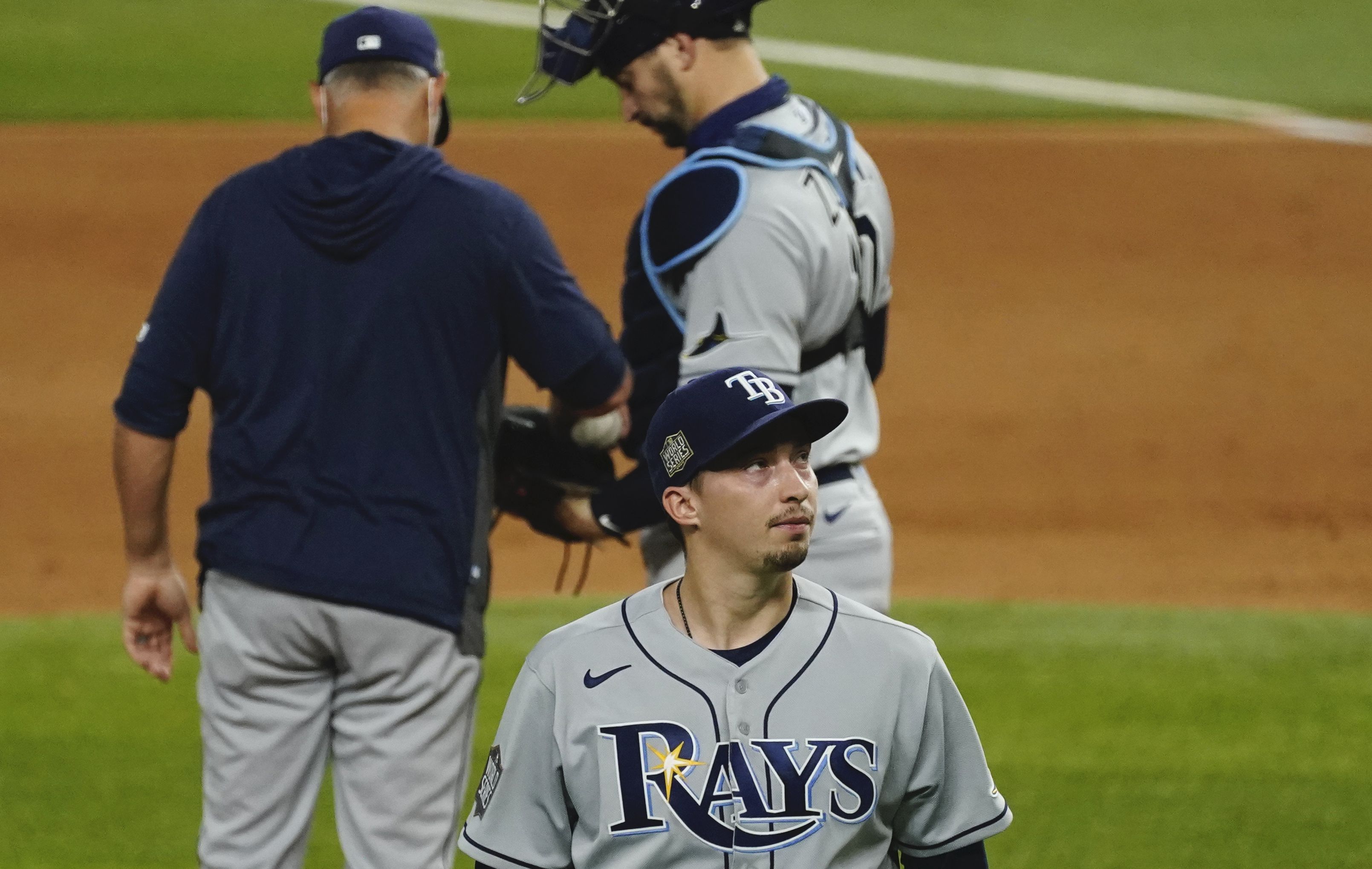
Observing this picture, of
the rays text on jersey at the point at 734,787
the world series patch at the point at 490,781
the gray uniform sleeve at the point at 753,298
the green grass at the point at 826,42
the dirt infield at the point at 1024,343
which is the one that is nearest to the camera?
the rays text on jersey at the point at 734,787

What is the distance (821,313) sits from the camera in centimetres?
358

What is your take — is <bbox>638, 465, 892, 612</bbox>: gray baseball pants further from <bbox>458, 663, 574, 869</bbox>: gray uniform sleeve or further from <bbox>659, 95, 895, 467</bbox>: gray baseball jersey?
<bbox>458, 663, 574, 869</bbox>: gray uniform sleeve

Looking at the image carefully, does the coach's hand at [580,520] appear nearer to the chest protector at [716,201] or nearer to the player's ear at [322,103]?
the chest protector at [716,201]

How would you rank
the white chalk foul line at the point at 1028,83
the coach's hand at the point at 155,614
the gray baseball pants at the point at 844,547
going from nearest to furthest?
the coach's hand at the point at 155,614 < the gray baseball pants at the point at 844,547 < the white chalk foul line at the point at 1028,83

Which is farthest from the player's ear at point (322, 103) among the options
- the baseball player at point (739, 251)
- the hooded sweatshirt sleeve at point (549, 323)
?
the baseball player at point (739, 251)

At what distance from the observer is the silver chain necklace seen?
245cm

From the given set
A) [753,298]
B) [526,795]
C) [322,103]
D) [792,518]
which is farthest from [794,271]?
[526,795]

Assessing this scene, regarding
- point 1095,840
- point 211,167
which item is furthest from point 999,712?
point 211,167

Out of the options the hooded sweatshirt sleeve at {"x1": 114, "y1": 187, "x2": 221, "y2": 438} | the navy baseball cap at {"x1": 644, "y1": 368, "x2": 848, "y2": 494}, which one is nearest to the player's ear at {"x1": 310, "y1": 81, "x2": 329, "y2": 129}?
the hooded sweatshirt sleeve at {"x1": 114, "y1": 187, "x2": 221, "y2": 438}

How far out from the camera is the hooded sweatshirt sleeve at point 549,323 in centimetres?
338

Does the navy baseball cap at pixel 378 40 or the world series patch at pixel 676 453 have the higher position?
the navy baseball cap at pixel 378 40

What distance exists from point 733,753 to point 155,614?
170 cm

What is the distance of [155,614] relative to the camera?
361 cm

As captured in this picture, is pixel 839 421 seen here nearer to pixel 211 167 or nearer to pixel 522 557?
pixel 522 557
